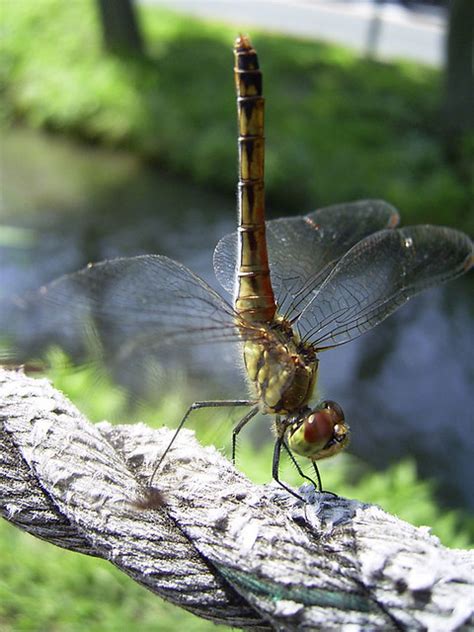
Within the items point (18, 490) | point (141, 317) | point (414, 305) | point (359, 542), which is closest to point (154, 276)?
point (141, 317)

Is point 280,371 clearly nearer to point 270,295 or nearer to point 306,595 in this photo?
point 270,295

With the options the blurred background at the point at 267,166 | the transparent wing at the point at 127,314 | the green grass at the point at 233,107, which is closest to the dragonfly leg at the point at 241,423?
the transparent wing at the point at 127,314

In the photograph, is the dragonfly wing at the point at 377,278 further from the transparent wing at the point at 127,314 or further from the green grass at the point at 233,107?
the green grass at the point at 233,107

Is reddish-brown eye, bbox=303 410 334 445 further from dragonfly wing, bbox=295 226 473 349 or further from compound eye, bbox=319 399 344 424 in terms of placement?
dragonfly wing, bbox=295 226 473 349

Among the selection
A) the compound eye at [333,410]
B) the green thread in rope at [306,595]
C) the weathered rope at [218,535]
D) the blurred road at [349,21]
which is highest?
the blurred road at [349,21]

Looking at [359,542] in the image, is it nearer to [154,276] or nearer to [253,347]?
[253,347]

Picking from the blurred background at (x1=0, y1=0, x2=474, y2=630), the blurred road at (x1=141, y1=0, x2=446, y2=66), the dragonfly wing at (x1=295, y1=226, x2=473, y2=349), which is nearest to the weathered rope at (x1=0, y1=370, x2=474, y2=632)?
the dragonfly wing at (x1=295, y1=226, x2=473, y2=349)
